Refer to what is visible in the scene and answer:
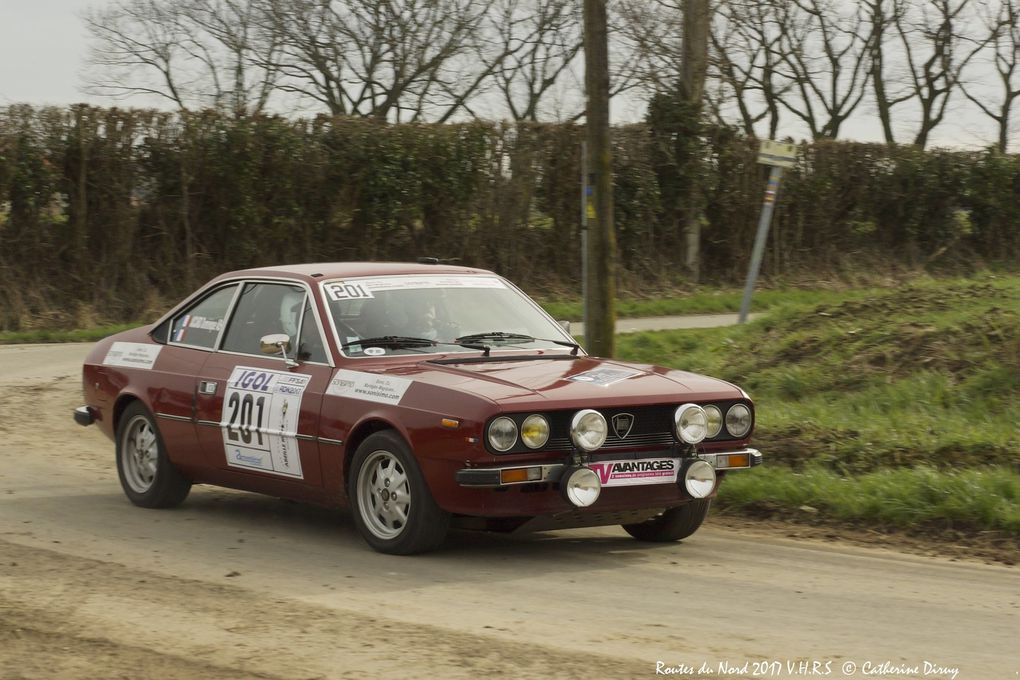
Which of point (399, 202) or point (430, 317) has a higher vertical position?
point (399, 202)

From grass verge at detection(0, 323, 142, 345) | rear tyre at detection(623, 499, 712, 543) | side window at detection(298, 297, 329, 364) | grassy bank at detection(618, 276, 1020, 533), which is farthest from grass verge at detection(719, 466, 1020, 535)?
grass verge at detection(0, 323, 142, 345)

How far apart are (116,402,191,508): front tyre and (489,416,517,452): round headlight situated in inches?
115

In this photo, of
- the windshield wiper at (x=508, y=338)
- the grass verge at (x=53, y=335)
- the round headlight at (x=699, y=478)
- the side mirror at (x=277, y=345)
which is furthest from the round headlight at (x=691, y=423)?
the grass verge at (x=53, y=335)

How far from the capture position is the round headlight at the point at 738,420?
7957 millimetres

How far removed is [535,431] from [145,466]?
3351 mm

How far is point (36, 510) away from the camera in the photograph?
29.9 feet

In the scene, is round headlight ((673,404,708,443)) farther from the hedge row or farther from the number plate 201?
the hedge row

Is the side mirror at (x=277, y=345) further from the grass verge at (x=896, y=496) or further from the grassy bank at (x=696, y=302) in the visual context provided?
the grassy bank at (x=696, y=302)

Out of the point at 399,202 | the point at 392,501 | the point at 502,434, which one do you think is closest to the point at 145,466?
the point at 392,501

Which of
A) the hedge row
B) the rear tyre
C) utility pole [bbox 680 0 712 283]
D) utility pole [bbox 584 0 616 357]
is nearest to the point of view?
the rear tyre

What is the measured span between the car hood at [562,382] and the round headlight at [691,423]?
68mm

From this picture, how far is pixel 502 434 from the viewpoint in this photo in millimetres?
7184

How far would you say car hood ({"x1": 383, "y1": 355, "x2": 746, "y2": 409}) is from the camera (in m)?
7.32

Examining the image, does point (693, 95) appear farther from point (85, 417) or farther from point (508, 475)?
point (508, 475)
